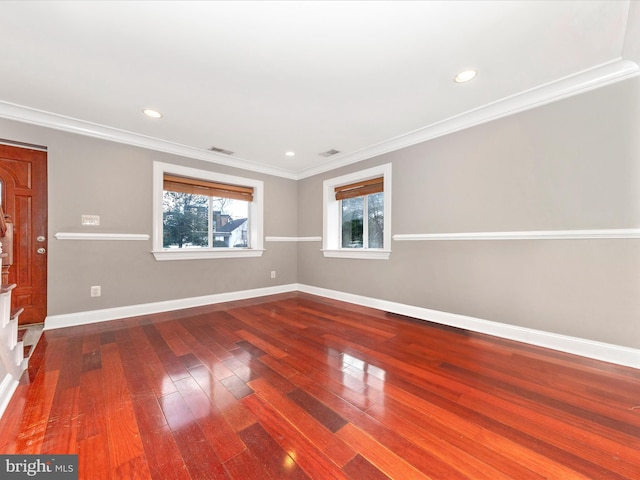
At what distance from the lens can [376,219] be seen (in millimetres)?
3850

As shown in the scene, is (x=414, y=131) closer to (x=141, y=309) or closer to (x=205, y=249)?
(x=205, y=249)

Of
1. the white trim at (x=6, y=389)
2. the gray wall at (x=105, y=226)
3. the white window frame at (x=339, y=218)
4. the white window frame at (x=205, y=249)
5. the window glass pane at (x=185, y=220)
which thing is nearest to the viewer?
the white trim at (x=6, y=389)

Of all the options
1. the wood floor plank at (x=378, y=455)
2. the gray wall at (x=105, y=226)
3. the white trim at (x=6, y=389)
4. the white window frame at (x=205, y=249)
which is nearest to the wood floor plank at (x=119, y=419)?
the white trim at (x=6, y=389)

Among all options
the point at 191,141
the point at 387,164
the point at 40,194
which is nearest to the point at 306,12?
the point at 387,164

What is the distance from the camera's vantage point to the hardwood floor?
113cm

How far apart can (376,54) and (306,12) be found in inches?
23.5

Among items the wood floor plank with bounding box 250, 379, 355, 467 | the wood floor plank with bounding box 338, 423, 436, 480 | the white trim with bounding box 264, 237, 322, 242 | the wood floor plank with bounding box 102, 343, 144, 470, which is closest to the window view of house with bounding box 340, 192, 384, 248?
the white trim with bounding box 264, 237, 322, 242

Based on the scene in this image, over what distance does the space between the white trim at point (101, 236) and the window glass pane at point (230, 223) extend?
40.2 inches

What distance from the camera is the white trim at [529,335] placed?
6.52 feet

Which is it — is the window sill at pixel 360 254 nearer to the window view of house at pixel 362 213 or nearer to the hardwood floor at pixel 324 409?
the window view of house at pixel 362 213

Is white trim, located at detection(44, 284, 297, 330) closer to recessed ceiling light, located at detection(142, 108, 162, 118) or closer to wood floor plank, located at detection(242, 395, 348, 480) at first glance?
recessed ceiling light, located at detection(142, 108, 162, 118)

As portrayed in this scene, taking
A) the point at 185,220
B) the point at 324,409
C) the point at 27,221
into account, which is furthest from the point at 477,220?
the point at 27,221

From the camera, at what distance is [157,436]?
1.28m

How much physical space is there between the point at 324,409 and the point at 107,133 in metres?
3.72
